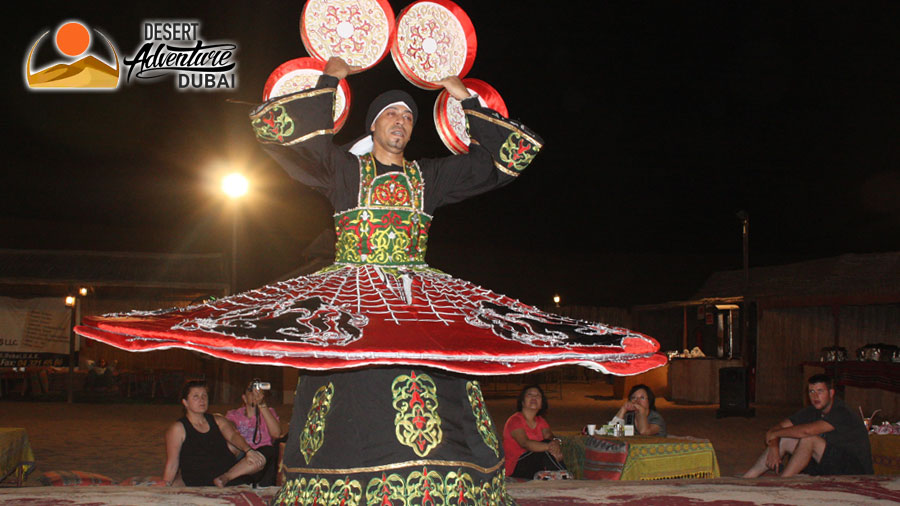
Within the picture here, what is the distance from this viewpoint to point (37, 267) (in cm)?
1762

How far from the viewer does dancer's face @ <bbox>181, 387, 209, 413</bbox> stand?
5621mm

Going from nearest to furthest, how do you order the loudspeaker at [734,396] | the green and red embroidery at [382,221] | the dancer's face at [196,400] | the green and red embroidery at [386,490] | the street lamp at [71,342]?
the green and red embroidery at [386,490], the green and red embroidery at [382,221], the dancer's face at [196,400], the loudspeaker at [734,396], the street lamp at [71,342]

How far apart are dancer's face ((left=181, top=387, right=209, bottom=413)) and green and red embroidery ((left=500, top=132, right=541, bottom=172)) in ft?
11.2

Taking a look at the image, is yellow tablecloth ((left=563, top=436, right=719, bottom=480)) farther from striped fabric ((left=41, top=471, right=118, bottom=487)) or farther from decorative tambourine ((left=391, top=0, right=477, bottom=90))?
striped fabric ((left=41, top=471, right=118, bottom=487))

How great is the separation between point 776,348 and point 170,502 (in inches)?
658

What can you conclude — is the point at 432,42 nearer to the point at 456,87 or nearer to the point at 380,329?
the point at 456,87

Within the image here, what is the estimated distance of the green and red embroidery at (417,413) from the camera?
284 cm

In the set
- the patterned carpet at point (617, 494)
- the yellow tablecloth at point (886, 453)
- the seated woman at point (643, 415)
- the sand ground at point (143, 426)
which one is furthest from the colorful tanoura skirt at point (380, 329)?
the yellow tablecloth at point (886, 453)

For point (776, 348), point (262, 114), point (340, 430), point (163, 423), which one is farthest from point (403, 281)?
point (776, 348)

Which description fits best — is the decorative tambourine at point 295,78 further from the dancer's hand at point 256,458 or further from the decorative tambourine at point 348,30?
the dancer's hand at point 256,458

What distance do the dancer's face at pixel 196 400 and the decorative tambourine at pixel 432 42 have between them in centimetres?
321

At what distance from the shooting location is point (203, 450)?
18.1 feet

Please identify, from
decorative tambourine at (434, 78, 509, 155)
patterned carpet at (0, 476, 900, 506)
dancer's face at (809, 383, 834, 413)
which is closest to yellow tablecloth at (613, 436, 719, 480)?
patterned carpet at (0, 476, 900, 506)

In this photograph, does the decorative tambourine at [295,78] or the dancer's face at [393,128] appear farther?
the decorative tambourine at [295,78]
